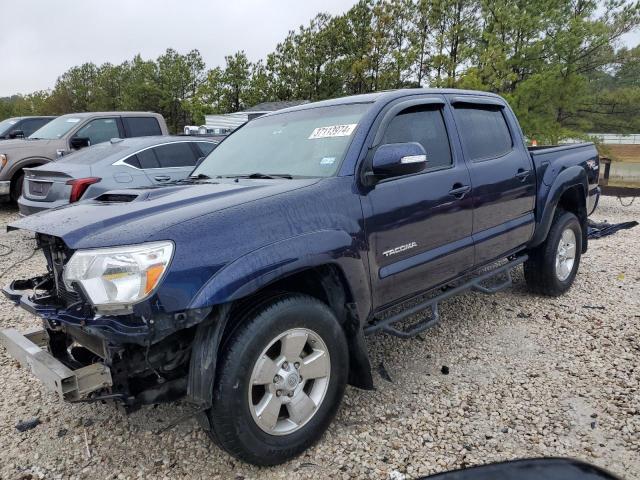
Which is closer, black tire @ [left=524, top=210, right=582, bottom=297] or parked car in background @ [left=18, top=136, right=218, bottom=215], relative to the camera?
black tire @ [left=524, top=210, right=582, bottom=297]

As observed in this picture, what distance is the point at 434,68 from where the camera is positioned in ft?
A: 80.1

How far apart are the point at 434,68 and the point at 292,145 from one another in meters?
23.4

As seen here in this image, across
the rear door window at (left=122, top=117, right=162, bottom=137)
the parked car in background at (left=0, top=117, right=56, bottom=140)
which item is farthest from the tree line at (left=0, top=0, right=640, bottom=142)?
the parked car in background at (left=0, top=117, right=56, bottom=140)

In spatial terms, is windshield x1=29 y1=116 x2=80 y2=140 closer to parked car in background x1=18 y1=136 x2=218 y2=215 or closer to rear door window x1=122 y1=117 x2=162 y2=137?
rear door window x1=122 y1=117 x2=162 y2=137

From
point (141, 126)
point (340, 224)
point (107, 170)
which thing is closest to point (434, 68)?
point (141, 126)

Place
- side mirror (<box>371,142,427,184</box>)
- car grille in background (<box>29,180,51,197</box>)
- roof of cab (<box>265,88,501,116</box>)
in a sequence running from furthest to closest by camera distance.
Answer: car grille in background (<box>29,180,51,197</box>) < roof of cab (<box>265,88,501,116</box>) < side mirror (<box>371,142,427,184</box>)

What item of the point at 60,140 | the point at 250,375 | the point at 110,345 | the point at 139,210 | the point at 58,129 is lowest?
the point at 250,375

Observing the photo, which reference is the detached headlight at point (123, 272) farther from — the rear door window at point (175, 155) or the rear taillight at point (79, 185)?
the rear door window at point (175, 155)

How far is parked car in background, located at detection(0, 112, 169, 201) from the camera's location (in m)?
9.16

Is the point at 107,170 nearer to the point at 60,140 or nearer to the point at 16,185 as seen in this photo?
the point at 60,140

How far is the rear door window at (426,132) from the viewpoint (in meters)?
3.24

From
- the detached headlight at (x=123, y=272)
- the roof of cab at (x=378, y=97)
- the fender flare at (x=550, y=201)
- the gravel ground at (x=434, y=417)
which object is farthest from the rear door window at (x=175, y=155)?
the detached headlight at (x=123, y=272)

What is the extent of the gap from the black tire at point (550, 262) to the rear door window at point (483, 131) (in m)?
1.05

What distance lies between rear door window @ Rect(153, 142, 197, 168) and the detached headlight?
5329 millimetres
